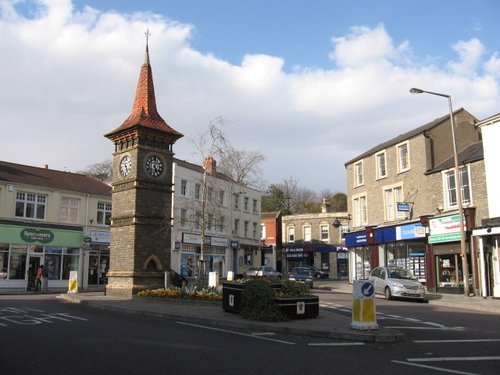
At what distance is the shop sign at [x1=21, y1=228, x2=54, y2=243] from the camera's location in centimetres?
3338

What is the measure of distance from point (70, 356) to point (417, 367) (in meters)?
5.55

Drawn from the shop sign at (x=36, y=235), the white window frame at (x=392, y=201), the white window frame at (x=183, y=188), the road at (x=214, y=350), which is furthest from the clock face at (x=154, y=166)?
the white window frame at (x=183, y=188)

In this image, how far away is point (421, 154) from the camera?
101 ft

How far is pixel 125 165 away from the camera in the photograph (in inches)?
915

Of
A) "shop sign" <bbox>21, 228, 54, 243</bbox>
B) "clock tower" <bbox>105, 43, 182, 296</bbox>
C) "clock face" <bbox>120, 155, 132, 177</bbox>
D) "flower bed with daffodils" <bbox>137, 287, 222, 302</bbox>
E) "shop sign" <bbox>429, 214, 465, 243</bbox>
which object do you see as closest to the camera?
"flower bed with daffodils" <bbox>137, 287, 222, 302</bbox>

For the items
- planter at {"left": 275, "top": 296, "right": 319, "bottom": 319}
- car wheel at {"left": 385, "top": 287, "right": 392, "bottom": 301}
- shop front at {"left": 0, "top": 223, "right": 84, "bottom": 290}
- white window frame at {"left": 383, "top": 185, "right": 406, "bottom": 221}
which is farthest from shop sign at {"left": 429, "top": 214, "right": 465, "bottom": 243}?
shop front at {"left": 0, "top": 223, "right": 84, "bottom": 290}

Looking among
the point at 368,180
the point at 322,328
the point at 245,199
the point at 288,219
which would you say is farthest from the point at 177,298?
Answer: the point at 288,219

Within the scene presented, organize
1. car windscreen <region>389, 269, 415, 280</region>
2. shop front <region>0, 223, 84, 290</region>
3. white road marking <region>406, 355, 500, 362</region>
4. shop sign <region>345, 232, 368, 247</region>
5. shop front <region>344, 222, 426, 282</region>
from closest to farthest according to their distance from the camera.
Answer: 1. white road marking <region>406, 355, 500, 362</region>
2. car windscreen <region>389, 269, 415, 280</region>
3. shop front <region>344, 222, 426, 282</region>
4. shop front <region>0, 223, 84, 290</region>
5. shop sign <region>345, 232, 368, 247</region>

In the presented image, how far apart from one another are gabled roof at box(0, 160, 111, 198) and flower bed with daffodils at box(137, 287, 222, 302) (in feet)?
59.7

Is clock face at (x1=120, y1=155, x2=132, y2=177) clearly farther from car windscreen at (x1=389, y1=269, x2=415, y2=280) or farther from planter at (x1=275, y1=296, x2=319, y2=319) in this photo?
car windscreen at (x1=389, y1=269, x2=415, y2=280)

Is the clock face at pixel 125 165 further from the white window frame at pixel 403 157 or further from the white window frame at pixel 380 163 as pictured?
the white window frame at pixel 380 163

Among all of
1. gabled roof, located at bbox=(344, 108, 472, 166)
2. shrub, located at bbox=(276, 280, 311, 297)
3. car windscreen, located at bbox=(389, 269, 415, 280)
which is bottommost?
shrub, located at bbox=(276, 280, 311, 297)

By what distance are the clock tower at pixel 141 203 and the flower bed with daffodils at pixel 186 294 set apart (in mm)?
1799

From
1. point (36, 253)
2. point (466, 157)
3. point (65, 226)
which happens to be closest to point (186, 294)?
point (466, 157)
